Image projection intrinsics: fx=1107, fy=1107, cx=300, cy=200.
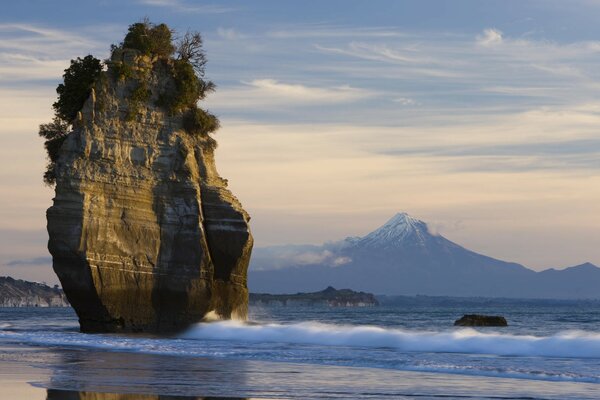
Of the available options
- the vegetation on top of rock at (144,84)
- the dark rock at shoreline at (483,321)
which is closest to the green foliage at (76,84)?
the vegetation on top of rock at (144,84)

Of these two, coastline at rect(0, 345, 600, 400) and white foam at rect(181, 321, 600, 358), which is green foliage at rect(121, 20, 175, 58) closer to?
white foam at rect(181, 321, 600, 358)

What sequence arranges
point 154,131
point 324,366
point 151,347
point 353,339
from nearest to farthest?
1. point 324,366
2. point 151,347
3. point 353,339
4. point 154,131

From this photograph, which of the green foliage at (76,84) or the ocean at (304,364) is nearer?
the ocean at (304,364)

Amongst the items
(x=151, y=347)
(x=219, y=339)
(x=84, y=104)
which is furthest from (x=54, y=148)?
(x=151, y=347)

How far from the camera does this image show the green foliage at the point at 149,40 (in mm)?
51031

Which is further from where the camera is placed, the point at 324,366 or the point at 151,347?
the point at 151,347

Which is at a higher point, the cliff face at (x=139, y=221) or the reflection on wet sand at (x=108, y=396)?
the cliff face at (x=139, y=221)

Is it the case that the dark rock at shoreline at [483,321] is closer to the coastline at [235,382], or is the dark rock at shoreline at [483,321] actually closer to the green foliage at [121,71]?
the green foliage at [121,71]

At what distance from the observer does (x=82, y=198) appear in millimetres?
46844

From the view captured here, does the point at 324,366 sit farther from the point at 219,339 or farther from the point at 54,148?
the point at 54,148

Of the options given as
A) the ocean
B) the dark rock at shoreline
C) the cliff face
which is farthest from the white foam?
the dark rock at shoreline

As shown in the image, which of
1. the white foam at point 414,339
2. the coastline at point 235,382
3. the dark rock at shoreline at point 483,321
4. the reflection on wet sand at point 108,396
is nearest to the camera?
the reflection on wet sand at point 108,396

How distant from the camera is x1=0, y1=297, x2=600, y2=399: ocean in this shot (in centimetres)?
2503

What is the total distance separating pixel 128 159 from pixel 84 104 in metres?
3.13
